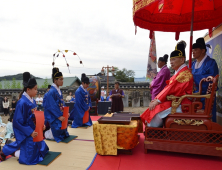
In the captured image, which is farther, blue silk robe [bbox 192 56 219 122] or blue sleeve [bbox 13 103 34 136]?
blue silk robe [bbox 192 56 219 122]

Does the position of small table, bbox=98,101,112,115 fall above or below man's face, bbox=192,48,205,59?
below

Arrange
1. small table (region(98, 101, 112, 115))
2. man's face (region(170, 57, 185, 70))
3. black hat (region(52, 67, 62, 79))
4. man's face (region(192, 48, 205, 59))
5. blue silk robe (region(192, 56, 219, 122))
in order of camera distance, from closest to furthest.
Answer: man's face (region(170, 57, 185, 70))
blue silk robe (region(192, 56, 219, 122))
man's face (region(192, 48, 205, 59))
black hat (region(52, 67, 62, 79))
small table (region(98, 101, 112, 115))

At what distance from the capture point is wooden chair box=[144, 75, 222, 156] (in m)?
2.48

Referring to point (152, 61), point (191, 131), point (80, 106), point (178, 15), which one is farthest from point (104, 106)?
point (191, 131)

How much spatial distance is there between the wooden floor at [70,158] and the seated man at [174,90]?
4.46 ft

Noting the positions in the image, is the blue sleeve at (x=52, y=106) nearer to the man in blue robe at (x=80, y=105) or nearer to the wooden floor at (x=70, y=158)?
the wooden floor at (x=70, y=158)

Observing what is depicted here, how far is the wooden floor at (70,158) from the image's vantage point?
2.42 metres

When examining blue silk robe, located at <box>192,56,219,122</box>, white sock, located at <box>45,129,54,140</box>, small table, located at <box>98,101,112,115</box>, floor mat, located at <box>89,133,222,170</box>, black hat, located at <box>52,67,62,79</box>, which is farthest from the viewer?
small table, located at <box>98,101,112,115</box>

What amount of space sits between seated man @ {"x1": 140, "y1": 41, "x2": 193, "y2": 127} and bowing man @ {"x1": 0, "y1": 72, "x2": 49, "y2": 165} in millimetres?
2063

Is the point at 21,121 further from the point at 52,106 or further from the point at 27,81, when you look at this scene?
the point at 52,106

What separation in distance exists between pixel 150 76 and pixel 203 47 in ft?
6.44

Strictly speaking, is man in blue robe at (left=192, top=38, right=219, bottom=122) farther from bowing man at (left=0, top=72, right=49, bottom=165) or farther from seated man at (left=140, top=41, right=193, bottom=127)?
bowing man at (left=0, top=72, right=49, bottom=165)

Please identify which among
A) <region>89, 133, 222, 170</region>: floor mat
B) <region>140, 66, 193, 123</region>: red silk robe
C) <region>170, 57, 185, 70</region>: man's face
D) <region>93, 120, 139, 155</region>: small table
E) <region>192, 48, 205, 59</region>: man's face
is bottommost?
<region>89, 133, 222, 170</region>: floor mat

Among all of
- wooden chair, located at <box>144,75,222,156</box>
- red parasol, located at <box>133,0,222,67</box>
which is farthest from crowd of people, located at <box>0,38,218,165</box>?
red parasol, located at <box>133,0,222,67</box>
